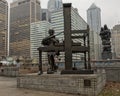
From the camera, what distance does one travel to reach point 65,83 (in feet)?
29.8

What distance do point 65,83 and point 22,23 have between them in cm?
16678

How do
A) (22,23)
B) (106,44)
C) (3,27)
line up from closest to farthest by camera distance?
(106,44) < (3,27) < (22,23)

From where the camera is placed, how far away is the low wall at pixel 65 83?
339 inches

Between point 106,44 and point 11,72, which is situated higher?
point 106,44

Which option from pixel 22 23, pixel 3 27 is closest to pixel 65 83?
pixel 3 27

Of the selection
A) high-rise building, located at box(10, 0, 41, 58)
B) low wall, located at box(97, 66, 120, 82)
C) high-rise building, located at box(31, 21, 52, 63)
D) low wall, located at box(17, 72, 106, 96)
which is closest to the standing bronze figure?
low wall, located at box(97, 66, 120, 82)

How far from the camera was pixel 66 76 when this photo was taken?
30.0 feet

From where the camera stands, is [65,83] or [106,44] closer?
[65,83]

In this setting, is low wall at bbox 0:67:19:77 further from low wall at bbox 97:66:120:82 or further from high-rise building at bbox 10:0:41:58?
high-rise building at bbox 10:0:41:58

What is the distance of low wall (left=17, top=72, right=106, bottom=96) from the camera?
8.60 metres

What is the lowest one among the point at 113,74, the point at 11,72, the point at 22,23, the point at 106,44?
the point at 11,72

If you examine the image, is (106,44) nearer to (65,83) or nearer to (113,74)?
(113,74)

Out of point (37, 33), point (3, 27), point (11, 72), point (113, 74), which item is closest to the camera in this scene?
point (113, 74)

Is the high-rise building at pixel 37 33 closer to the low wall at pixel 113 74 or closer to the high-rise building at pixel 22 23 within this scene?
the high-rise building at pixel 22 23
